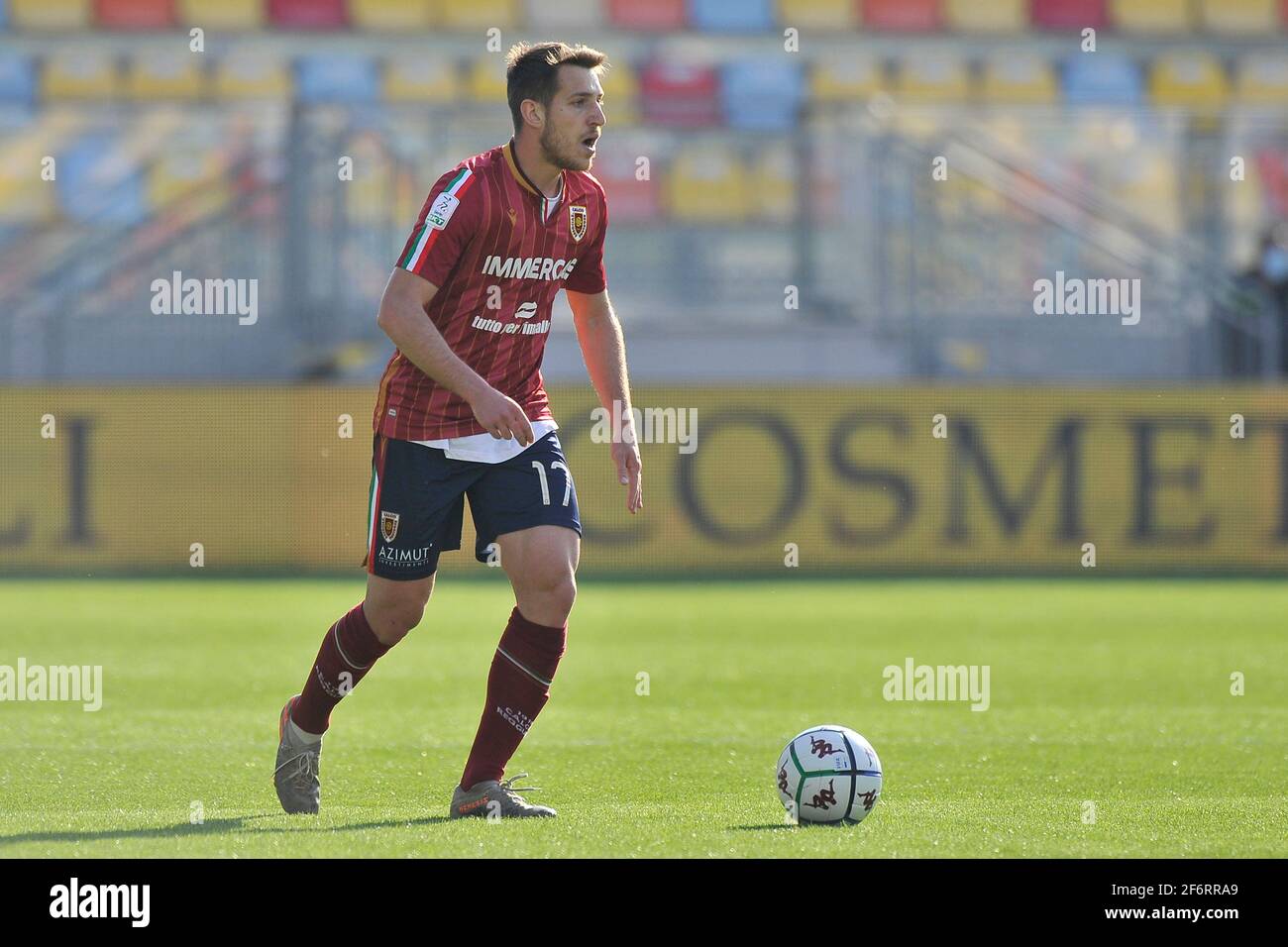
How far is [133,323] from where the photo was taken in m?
16.7

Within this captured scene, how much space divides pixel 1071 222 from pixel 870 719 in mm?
10484

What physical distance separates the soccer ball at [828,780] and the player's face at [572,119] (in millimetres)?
1754

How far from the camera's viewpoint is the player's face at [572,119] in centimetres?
534

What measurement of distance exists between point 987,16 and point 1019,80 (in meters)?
0.90

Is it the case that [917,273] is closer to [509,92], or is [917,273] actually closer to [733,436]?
[733,436]

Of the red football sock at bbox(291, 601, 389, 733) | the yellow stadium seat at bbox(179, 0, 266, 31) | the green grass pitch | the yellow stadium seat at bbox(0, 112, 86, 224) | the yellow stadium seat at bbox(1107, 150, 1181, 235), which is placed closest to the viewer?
the green grass pitch

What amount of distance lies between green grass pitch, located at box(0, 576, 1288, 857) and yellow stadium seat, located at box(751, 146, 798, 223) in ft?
16.3

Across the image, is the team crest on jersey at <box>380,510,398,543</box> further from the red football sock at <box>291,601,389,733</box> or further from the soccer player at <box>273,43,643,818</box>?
the red football sock at <box>291,601,389,733</box>

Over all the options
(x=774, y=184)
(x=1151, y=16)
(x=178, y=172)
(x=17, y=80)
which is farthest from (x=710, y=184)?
(x=17, y=80)

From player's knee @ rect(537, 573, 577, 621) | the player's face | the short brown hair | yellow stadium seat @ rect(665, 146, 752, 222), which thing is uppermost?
yellow stadium seat @ rect(665, 146, 752, 222)

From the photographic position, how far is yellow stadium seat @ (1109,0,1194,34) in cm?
2338

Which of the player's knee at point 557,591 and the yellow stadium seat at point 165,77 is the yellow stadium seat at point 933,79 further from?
the player's knee at point 557,591

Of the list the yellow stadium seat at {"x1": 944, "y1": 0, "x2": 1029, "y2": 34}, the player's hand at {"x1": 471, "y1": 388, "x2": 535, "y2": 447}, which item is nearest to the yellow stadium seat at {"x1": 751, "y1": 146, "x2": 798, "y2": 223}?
the yellow stadium seat at {"x1": 944, "y1": 0, "x2": 1029, "y2": 34}
